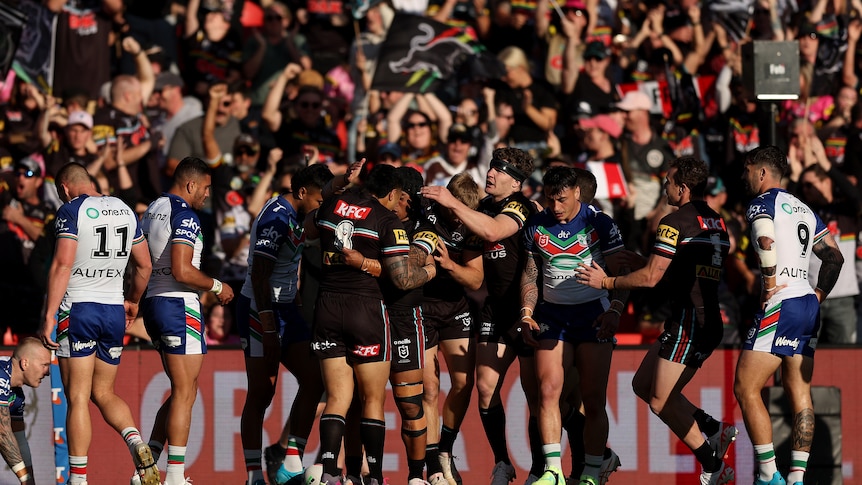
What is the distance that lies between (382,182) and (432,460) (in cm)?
256

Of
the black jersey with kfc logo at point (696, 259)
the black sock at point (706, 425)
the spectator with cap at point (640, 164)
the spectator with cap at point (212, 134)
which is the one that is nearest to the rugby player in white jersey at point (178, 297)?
the black jersey with kfc logo at point (696, 259)

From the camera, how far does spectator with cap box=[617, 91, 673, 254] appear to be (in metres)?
14.6

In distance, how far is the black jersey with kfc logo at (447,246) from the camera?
11.3 metres

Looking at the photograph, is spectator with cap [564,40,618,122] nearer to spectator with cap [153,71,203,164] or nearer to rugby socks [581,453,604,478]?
spectator with cap [153,71,203,164]

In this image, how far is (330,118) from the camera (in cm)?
1630

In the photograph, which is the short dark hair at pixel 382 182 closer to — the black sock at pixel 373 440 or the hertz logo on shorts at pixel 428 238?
the hertz logo on shorts at pixel 428 238

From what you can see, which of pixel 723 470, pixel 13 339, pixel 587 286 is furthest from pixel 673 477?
pixel 13 339

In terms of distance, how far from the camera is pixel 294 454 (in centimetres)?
1088

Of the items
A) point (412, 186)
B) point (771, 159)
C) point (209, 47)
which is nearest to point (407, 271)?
point (412, 186)

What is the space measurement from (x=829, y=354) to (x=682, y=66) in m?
5.03

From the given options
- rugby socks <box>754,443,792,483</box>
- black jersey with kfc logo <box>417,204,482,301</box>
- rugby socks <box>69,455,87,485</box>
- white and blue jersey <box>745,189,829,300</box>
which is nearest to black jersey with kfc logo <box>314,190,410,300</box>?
black jersey with kfc logo <box>417,204,482,301</box>

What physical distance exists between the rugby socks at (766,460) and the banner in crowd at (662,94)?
643 cm

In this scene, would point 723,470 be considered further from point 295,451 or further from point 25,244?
point 25,244

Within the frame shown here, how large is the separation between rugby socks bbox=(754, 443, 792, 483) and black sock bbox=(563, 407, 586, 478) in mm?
1555
